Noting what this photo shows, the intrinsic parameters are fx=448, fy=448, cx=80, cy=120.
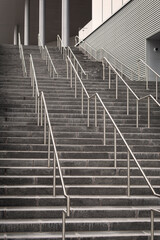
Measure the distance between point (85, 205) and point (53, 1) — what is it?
30.7 metres

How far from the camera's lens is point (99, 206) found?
771cm

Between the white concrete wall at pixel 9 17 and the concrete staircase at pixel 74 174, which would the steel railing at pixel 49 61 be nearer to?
the concrete staircase at pixel 74 174

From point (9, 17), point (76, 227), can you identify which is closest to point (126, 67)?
point (76, 227)

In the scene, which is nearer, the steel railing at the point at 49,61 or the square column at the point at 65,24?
the steel railing at the point at 49,61

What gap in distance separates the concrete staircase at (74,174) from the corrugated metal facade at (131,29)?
184 inches

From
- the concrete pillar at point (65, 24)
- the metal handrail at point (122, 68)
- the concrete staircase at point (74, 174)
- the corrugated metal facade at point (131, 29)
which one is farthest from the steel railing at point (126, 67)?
the concrete staircase at point (74, 174)

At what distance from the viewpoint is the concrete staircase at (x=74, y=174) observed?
696cm

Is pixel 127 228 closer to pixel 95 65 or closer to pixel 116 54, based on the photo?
pixel 95 65

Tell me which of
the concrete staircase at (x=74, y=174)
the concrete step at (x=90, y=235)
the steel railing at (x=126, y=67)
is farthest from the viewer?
the steel railing at (x=126, y=67)

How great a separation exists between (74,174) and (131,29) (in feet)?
37.6

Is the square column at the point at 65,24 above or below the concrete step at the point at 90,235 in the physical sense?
above

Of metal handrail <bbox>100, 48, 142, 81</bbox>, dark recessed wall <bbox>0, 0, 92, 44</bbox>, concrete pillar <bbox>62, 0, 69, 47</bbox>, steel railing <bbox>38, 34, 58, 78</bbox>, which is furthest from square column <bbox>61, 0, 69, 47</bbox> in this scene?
dark recessed wall <bbox>0, 0, 92, 44</bbox>

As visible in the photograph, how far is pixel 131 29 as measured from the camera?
1889 cm

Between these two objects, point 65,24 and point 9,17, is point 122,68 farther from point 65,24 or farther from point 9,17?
point 9,17
